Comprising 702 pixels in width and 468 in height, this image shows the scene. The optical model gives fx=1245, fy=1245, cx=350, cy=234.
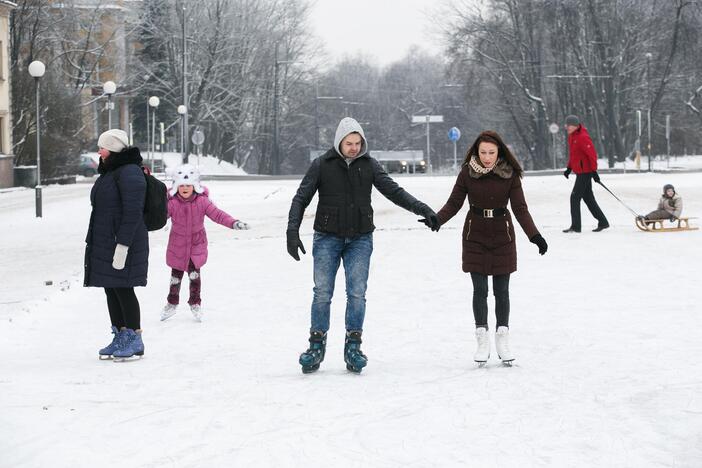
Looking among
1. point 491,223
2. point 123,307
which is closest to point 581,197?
point 491,223

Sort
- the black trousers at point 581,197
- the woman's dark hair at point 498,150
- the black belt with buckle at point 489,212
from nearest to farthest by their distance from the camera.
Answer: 1. the woman's dark hair at point 498,150
2. the black belt with buckle at point 489,212
3. the black trousers at point 581,197

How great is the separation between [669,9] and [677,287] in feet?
160

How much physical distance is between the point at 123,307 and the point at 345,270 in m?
1.63

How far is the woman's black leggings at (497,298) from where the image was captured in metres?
7.63

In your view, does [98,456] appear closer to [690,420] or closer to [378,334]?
[690,420]

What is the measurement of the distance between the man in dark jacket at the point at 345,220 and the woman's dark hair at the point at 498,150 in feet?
1.69

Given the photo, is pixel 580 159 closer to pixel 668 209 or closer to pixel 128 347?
pixel 668 209

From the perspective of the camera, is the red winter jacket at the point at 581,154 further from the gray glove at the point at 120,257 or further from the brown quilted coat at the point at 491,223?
the gray glove at the point at 120,257

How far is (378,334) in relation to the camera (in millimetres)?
9156

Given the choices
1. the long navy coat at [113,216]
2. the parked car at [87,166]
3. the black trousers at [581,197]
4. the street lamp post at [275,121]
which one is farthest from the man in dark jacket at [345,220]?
the street lamp post at [275,121]

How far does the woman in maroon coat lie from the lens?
7512mm

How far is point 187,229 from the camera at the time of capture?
9.88 m

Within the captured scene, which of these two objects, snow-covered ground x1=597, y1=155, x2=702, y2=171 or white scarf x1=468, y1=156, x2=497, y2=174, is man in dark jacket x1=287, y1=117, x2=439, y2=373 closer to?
white scarf x1=468, y1=156, x2=497, y2=174

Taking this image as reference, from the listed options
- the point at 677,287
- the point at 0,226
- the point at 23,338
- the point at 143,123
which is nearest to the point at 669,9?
the point at 143,123
